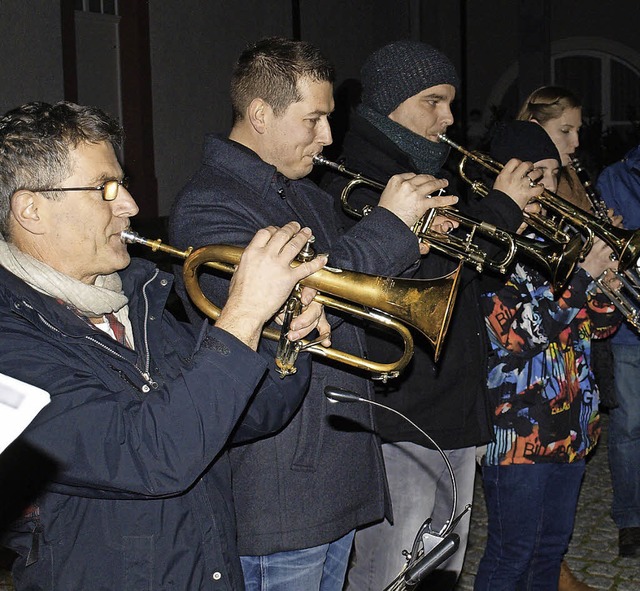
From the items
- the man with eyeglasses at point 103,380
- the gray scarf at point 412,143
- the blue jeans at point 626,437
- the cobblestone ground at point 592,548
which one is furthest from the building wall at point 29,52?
the man with eyeglasses at point 103,380

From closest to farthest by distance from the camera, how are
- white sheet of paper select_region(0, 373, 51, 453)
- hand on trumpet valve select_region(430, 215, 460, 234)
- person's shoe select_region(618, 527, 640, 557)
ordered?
white sheet of paper select_region(0, 373, 51, 453) < hand on trumpet valve select_region(430, 215, 460, 234) < person's shoe select_region(618, 527, 640, 557)

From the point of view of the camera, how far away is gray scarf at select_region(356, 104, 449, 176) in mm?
3473

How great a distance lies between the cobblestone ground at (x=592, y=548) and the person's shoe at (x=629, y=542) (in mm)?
37

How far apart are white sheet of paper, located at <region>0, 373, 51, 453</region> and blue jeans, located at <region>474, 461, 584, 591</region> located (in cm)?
269

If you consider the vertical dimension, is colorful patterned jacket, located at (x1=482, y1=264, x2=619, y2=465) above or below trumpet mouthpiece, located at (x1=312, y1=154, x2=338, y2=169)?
below

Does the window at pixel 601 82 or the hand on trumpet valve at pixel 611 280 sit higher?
the window at pixel 601 82

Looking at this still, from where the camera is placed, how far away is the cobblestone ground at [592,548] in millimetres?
4555

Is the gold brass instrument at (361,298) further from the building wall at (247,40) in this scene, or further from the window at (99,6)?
the window at (99,6)

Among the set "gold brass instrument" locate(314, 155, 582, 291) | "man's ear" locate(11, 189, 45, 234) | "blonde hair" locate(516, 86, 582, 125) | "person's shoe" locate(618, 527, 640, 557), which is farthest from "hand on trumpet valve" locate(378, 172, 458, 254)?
"person's shoe" locate(618, 527, 640, 557)

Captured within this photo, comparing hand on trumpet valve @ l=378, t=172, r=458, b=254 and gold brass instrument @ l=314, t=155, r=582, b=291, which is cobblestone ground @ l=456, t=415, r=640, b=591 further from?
hand on trumpet valve @ l=378, t=172, r=458, b=254

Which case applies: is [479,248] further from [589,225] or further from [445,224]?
[589,225]

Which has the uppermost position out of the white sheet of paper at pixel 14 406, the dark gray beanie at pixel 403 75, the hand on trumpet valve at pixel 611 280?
the dark gray beanie at pixel 403 75

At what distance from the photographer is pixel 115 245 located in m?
2.22

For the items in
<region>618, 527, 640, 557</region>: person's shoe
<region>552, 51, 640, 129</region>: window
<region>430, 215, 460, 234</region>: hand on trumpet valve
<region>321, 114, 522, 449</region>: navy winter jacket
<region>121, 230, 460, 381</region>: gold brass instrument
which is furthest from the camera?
<region>552, 51, 640, 129</region>: window
